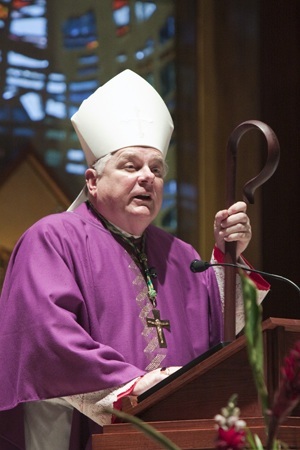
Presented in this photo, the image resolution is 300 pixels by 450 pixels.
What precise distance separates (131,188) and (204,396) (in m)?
1.09

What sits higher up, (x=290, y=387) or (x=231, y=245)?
(x=290, y=387)

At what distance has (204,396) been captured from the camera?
9.07 feet

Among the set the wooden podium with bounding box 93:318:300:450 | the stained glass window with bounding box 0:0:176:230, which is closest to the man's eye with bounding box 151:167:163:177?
the wooden podium with bounding box 93:318:300:450

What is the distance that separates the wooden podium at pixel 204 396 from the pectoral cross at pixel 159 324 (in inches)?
29.3

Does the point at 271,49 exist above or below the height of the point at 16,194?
above

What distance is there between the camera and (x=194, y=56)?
5.95 metres

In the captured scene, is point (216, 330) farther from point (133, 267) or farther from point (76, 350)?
point (76, 350)

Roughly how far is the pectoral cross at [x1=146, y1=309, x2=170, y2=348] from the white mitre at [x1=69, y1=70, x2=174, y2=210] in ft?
1.76

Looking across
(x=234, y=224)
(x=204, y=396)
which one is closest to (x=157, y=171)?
(x=234, y=224)

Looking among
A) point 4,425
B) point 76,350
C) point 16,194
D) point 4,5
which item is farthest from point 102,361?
point 4,5

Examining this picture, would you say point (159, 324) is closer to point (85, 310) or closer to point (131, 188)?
point (85, 310)

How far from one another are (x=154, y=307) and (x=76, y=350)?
21.8 inches

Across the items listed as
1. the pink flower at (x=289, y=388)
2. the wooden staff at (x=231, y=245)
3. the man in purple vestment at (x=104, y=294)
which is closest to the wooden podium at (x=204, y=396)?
the man in purple vestment at (x=104, y=294)

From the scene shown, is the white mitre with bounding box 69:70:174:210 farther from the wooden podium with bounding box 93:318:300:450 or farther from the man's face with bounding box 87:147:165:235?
the wooden podium with bounding box 93:318:300:450
